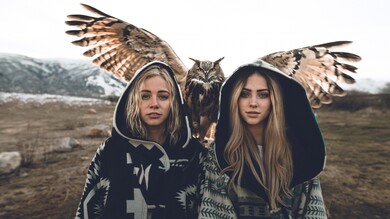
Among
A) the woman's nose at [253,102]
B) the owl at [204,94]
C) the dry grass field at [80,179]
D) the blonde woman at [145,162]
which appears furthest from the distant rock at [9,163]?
the woman's nose at [253,102]

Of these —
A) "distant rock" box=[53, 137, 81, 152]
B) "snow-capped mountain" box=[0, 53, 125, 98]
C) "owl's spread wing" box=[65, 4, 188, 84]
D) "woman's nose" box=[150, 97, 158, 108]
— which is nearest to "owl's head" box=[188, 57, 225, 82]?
"owl's spread wing" box=[65, 4, 188, 84]

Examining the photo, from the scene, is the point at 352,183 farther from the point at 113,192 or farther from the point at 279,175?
the point at 113,192

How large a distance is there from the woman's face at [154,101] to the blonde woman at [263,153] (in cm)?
34

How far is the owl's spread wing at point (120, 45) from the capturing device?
3.46 meters

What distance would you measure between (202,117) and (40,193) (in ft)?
9.60

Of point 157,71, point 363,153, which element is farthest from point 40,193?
point 363,153

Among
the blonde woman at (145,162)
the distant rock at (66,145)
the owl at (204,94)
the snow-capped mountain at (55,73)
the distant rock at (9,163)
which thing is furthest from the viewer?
the snow-capped mountain at (55,73)

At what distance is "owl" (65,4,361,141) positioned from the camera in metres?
2.97

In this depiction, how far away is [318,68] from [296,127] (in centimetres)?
169

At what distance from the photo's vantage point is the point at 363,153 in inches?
284

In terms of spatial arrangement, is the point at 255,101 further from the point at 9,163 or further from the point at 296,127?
the point at 9,163

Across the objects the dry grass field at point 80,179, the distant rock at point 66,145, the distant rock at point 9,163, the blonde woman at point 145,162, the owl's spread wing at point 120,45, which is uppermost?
the owl's spread wing at point 120,45

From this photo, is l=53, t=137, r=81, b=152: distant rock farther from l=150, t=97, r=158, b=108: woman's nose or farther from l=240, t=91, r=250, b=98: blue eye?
l=240, t=91, r=250, b=98: blue eye

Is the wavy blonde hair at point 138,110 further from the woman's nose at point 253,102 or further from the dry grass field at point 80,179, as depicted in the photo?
the dry grass field at point 80,179
